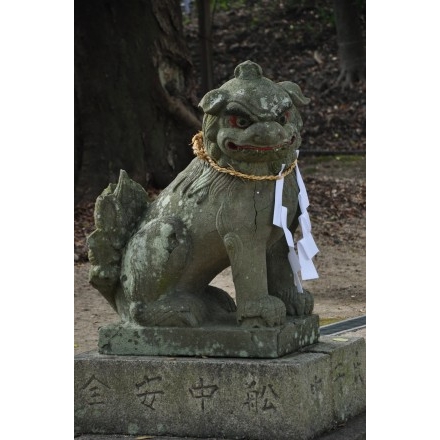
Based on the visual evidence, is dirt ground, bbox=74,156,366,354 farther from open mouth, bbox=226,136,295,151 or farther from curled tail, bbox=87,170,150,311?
open mouth, bbox=226,136,295,151

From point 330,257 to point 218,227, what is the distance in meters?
5.69

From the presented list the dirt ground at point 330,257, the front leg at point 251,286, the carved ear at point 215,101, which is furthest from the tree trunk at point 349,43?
the front leg at point 251,286

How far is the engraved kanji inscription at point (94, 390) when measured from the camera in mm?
5004

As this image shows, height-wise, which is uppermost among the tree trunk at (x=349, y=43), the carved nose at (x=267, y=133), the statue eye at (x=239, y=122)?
the tree trunk at (x=349, y=43)

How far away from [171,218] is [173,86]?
24.0ft

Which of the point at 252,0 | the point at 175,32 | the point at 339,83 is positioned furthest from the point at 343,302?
the point at 252,0

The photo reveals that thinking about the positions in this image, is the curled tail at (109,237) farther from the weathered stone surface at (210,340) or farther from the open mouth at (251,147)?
the open mouth at (251,147)

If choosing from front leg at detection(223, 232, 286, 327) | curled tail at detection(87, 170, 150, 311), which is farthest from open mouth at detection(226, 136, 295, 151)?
curled tail at detection(87, 170, 150, 311)

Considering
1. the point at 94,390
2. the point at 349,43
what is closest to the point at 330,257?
the point at 94,390

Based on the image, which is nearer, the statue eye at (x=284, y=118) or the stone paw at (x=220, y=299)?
the statue eye at (x=284, y=118)

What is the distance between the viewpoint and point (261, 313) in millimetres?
4809

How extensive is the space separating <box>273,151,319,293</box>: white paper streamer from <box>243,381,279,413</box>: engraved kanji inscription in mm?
572

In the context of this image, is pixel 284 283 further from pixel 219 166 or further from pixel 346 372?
pixel 219 166

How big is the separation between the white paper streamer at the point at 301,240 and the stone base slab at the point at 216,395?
38 cm
